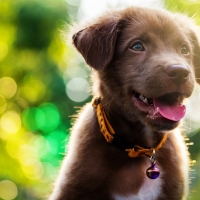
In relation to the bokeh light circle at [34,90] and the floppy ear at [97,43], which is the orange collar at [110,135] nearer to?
the floppy ear at [97,43]

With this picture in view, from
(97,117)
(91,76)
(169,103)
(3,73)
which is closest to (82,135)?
(97,117)

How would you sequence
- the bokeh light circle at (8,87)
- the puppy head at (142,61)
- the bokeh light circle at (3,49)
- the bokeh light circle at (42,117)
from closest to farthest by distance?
the puppy head at (142,61) < the bokeh light circle at (8,87) < the bokeh light circle at (3,49) < the bokeh light circle at (42,117)

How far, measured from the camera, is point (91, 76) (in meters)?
4.39

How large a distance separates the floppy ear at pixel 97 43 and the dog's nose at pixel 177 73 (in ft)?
2.02

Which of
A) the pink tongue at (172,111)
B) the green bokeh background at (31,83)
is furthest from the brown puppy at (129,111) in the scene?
the green bokeh background at (31,83)

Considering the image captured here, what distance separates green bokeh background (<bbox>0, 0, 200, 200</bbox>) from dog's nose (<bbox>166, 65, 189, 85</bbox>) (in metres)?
9.22

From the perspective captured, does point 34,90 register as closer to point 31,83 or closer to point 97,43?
point 31,83

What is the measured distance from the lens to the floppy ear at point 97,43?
12.6 ft

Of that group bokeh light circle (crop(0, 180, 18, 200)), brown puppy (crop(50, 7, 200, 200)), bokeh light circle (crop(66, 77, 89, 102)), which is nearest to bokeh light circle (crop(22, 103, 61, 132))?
bokeh light circle (crop(66, 77, 89, 102))

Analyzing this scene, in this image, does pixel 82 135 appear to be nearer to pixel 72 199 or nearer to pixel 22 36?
pixel 72 199

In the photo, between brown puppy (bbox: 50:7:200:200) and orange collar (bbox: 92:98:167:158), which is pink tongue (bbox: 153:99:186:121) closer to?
brown puppy (bbox: 50:7:200:200)

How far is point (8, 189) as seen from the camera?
42.7 ft

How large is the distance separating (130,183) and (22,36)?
404 inches

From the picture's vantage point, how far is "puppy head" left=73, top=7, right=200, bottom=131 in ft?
11.7
